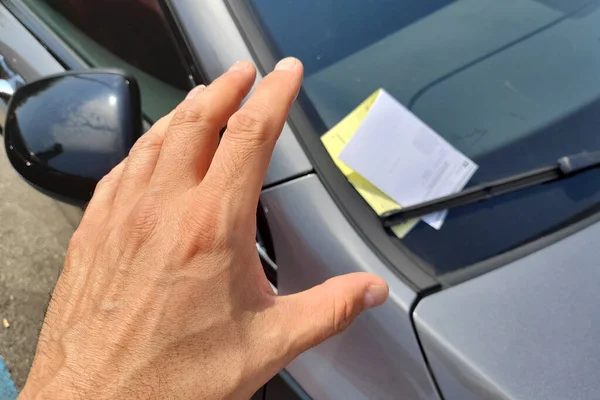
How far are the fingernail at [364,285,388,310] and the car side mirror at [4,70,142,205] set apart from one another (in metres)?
0.61

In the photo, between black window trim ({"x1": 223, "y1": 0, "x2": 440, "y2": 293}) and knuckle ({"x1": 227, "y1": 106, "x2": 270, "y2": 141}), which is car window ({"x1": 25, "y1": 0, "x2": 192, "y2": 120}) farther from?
knuckle ({"x1": 227, "y1": 106, "x2": 270, "y2": 141})

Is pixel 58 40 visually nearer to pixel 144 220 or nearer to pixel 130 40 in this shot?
pixel 130 40

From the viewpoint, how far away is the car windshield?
1148mm

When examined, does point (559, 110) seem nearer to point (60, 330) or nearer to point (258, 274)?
point (258, 274)

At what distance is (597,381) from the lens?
1.00 m

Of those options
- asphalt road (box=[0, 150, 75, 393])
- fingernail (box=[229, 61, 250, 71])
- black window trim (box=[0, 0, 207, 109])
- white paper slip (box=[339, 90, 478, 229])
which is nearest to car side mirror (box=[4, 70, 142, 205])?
black window trim (box=[0, 0, 207, 109])

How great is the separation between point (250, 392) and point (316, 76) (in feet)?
2.42

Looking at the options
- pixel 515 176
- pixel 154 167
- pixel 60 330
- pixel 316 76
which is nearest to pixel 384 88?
pixel 316 76

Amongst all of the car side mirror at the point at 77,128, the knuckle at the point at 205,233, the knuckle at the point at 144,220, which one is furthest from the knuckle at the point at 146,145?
the knuckle at the point at 205,233

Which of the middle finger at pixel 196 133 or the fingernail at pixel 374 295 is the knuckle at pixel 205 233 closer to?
the middle finger at pixel 196 133

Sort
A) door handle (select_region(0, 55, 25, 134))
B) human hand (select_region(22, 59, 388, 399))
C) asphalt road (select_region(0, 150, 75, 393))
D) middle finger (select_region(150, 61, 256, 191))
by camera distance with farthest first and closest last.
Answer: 1. asphalt road (select_region(0, 150, 75, 393))
2. door handle (select_region(0, 55, 25, 134))
3. middle finger (select_region(150, 61, 256, 191))
4. human hand (select_region(22, 59, 388, 399))

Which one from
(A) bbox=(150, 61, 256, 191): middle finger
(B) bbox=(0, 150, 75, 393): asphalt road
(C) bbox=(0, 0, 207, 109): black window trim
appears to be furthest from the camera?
(B) bbox=(0, 150, 75, 393): asphalt road

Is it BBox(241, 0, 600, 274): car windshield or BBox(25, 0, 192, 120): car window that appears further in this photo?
BBox(25, 0, 192, 120): car window

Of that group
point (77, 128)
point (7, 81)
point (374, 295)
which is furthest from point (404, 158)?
point (7, 81)
